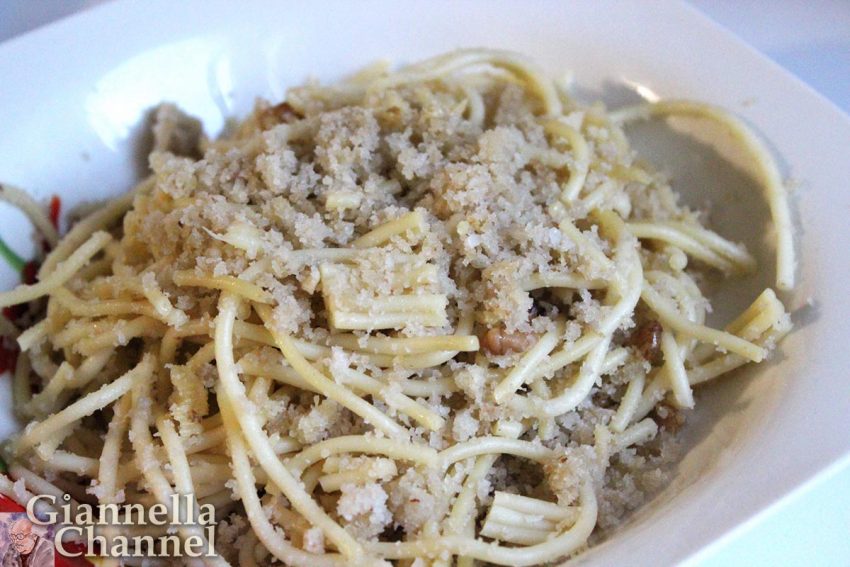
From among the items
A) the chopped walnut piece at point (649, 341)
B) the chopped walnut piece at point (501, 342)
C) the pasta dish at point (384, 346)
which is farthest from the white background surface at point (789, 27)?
the chopped walnut piece at point (501, 342)

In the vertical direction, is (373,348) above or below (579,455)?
above

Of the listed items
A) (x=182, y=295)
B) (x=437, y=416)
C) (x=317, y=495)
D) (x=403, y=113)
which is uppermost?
(x=403, y=113)

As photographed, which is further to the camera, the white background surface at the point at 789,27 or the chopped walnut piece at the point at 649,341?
the white background surface at the point at 789,27

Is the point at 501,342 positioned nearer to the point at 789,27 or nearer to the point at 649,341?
the point at 649,341

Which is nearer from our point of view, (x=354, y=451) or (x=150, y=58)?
(x=354, y=451)

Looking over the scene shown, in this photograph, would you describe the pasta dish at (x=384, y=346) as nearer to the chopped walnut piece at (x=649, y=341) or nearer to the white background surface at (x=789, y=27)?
the chopped walnut piece at (x=649, y=341)

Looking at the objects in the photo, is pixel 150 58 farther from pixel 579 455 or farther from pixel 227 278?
pixel 579 455

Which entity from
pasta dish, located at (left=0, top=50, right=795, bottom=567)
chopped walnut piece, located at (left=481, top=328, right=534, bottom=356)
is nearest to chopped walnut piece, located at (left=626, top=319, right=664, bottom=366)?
pasta dish, located at (left=0, top=50, right=795, bottom=567)

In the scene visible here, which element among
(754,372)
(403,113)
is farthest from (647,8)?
(754,372)
